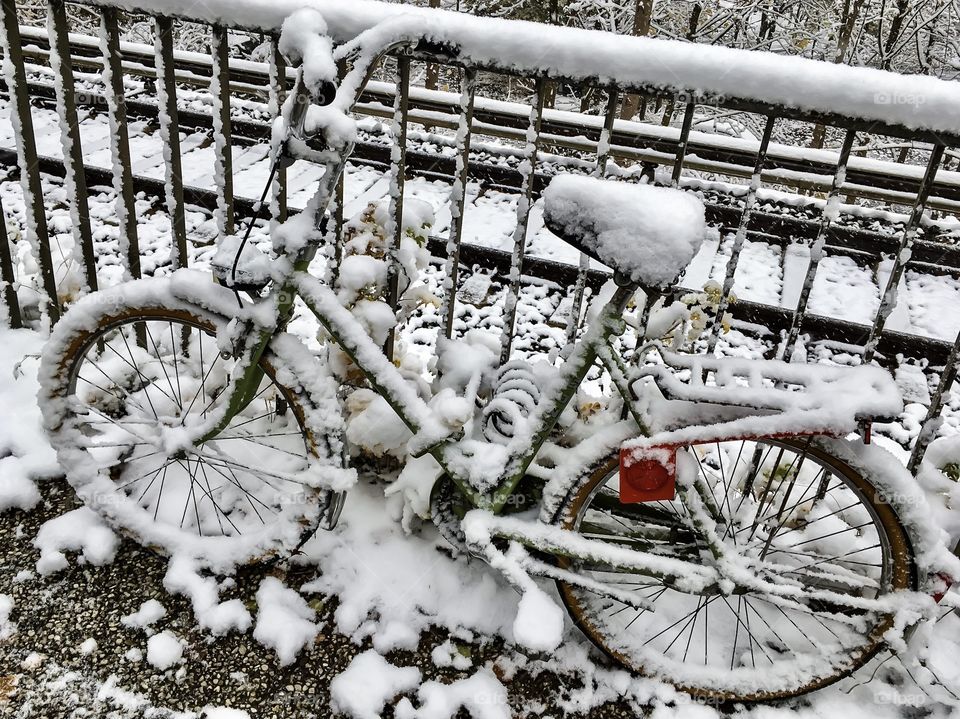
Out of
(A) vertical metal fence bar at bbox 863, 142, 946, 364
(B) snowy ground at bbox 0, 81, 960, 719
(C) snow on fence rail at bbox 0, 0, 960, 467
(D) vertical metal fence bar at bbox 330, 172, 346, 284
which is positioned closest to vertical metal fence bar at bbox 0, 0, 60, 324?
(C) snow on fence rail at bbox 0, 0, 960, 467

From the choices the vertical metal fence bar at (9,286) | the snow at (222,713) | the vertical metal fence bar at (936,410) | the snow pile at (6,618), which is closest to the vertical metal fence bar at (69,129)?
the vertical metal fence bar at (9,286)

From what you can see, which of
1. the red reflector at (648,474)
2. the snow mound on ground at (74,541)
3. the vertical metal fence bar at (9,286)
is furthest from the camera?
the vertical metal fence bar at (9,286)

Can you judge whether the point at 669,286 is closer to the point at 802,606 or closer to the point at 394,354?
the point at 802,606

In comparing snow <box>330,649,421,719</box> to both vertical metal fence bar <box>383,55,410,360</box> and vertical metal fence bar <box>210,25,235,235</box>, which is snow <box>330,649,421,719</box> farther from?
vertical metal fence bar <box>210,25,235,235</box>

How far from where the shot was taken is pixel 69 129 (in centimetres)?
287

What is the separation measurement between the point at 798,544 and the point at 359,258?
71.9 inches

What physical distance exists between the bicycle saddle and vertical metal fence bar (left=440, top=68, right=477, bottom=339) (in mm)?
512

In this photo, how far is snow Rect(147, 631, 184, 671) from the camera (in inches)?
91.0

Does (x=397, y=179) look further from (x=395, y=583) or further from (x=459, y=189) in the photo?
(x=395, y=583)

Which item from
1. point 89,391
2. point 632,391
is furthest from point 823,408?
point 89,391

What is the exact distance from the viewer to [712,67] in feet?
6.79

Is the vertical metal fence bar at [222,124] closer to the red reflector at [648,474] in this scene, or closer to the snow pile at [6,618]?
the snow pile at [6,618]

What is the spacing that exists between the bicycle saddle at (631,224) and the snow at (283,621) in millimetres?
1506

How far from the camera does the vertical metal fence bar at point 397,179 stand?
2357 millimetres
